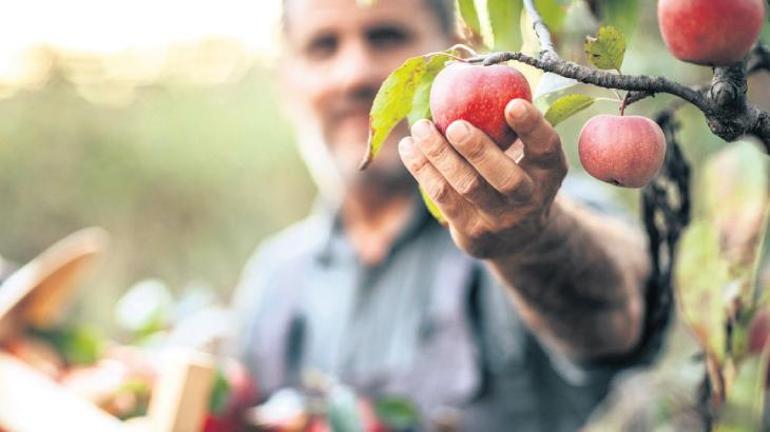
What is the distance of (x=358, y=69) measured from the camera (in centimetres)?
133

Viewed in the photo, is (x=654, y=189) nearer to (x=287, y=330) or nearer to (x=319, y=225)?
(x=287, y=330)

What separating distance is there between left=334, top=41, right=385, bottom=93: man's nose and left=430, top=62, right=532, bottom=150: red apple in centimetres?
93

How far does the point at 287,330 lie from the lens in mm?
1401

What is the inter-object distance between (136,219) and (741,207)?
4031 millimetres

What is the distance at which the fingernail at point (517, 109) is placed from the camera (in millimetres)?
384

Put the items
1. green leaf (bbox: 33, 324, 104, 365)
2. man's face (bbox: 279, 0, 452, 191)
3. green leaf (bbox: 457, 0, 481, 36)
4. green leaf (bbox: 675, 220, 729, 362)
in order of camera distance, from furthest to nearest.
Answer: man's face (bbox: 279, 0, 452, 191)
green leaf (bbox: 33, 324, 104, 365)
green leaf (bbox: 675, 220, 729, 362)
green leaf (bbox: 457, 0, 481, 36)

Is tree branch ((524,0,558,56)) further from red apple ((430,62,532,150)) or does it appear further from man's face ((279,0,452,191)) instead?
man's face ((279,0,452,191))

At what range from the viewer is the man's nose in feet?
4.34

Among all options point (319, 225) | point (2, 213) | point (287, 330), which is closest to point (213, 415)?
point (287, 330)

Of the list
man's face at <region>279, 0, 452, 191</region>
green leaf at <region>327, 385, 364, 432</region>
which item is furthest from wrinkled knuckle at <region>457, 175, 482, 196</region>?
man's face at <region>279, 0, 452, 191</region>

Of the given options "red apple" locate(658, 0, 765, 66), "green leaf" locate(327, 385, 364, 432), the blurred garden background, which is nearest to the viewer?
"red apple" locate(658, 0, 765, 66)

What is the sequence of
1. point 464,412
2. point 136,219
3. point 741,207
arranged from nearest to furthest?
point 741,207
point 464,412
point 136,219

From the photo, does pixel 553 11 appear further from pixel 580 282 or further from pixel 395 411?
pixel 395 411

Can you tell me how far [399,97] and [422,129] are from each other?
0.04 meters
